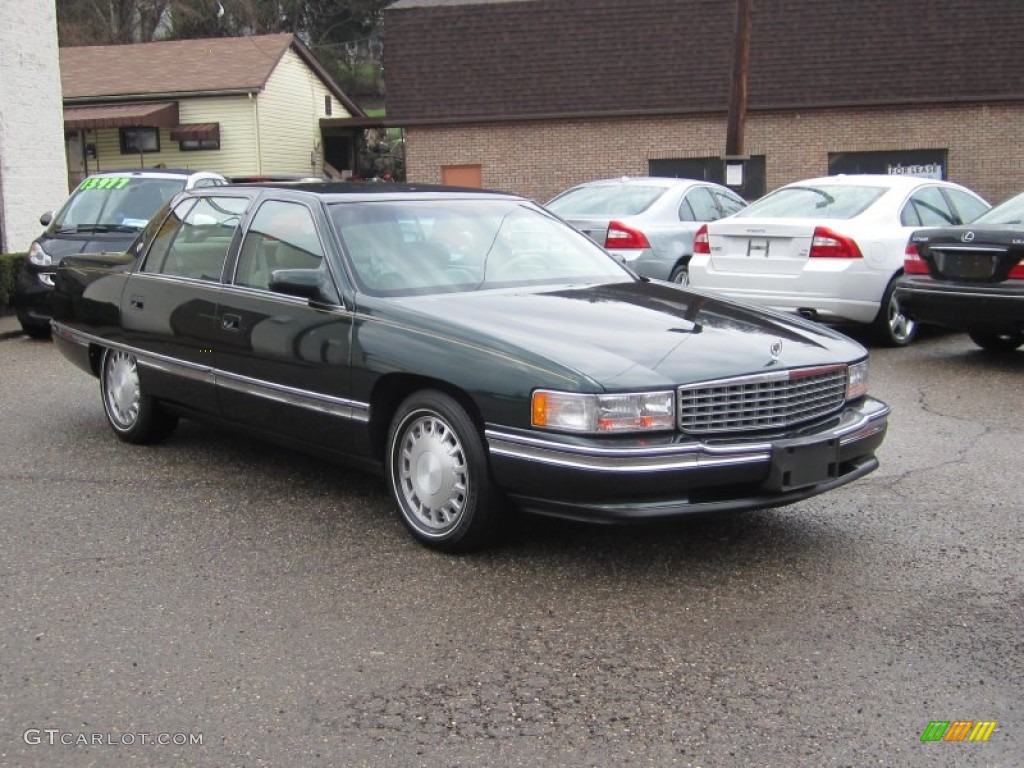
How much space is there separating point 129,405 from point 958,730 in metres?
5.08

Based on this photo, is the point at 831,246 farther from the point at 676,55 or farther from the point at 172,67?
the point at 172,67

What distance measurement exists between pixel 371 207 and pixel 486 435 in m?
1.68

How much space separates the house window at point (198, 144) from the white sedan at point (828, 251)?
83.8 feet

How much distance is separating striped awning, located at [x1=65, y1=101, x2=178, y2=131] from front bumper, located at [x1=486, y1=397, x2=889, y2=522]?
98.9ft

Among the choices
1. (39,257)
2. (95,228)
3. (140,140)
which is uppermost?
(140,140)

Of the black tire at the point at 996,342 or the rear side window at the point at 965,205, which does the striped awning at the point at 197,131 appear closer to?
the rear side window at the point at 965,205

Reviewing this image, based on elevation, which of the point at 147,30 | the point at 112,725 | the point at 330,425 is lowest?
the point at 112,725

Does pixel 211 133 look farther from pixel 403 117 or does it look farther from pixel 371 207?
pixel 371 207

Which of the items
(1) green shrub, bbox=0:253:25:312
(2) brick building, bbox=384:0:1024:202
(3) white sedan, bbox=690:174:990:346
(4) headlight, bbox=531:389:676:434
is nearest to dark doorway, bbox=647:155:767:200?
(2) brick building, bbox=384:0:1024:202

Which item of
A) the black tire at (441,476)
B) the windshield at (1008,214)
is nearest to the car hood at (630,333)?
the black tire at (441,476)

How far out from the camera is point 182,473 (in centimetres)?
647

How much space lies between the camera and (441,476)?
490cm

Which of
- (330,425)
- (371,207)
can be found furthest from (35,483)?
(371,207)

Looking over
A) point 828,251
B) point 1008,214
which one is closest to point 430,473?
point 828,251
